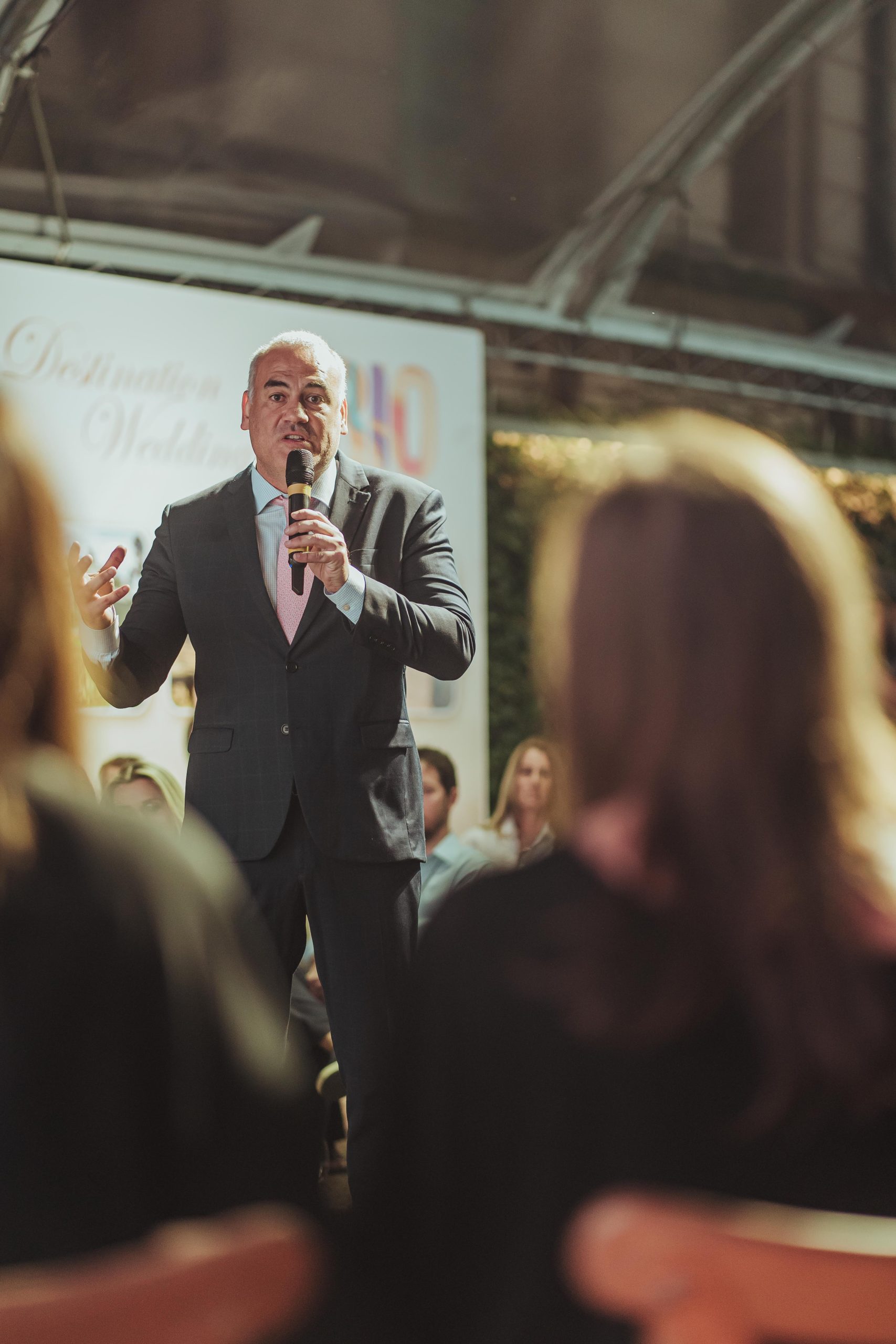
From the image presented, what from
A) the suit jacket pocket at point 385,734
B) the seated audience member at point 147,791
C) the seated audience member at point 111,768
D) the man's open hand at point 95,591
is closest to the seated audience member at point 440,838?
the seated audience member at point 147,791

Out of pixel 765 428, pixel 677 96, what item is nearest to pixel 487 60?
pixel 677 96

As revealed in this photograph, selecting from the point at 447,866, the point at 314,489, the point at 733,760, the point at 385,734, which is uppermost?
the point at 314,489

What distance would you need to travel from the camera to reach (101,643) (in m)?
2.47

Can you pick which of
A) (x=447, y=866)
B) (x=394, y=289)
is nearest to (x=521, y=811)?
(x=447, y=866)

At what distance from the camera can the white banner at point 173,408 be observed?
489 centimetres

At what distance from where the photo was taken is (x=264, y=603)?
8.43ft

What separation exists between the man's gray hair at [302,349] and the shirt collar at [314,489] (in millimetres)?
148

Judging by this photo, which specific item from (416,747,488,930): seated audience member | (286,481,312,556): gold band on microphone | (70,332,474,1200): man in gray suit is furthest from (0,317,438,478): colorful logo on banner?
(286,481,312,556): gold band on microphone

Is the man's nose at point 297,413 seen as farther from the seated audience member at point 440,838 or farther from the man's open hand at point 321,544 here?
the seated audience member at point 440,838

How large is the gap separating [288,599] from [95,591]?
354mm

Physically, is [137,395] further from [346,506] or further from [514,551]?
[514,551]

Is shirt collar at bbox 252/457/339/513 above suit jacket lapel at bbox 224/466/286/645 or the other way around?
above

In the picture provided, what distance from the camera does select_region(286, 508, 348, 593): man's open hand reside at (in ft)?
7.64

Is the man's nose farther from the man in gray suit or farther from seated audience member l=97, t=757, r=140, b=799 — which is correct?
seated audience member l=97, t=757, r=140, b=799
